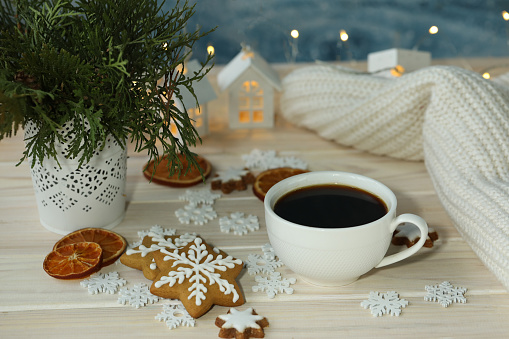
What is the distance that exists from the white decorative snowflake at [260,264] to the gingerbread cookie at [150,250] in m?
0.08

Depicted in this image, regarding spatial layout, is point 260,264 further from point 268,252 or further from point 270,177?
point 270,177

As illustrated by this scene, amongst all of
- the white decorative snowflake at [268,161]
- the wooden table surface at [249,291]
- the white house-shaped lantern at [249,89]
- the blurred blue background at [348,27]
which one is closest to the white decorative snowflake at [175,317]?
the wooden table surface at [249,291]

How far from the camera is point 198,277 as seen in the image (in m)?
0.57

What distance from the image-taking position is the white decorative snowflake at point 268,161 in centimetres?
85

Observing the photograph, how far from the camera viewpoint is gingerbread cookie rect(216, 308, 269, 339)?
0.51 meters

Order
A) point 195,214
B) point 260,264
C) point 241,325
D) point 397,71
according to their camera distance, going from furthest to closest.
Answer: point 397,71 < point 195,214 < point 260,264 < point 241,325

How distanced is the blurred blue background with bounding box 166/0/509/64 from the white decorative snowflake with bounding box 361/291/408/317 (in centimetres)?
79

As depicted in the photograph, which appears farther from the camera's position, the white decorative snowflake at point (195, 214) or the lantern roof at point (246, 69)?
the lantern roof at point (246, 69)

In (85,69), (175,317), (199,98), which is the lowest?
(175,317)

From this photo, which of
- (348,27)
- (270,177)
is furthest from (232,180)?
(348,27)

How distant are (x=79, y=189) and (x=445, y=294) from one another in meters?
0.41

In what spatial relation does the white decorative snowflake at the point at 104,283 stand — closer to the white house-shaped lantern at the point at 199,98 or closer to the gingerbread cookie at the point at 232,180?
the gingerbread cookie at the point at 232,180

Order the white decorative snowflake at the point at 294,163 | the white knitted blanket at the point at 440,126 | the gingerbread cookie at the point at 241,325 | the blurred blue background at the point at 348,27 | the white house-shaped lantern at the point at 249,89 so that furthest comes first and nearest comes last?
the blurred blue background at the point at 348,27, the white house-shaped lantern at the point at 249,89, the white decorative snowflake at the point at 294,163, the white knitted blanket at the point at 440,126, the gingerbread cookie at the point at 241,325

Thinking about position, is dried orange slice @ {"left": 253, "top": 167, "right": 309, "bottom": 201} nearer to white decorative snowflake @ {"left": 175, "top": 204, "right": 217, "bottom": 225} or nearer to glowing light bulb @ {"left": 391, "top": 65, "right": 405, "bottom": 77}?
white decorative snowflake @ {"left": 175, "top": 204, "right": 217, "bottom": 225}
